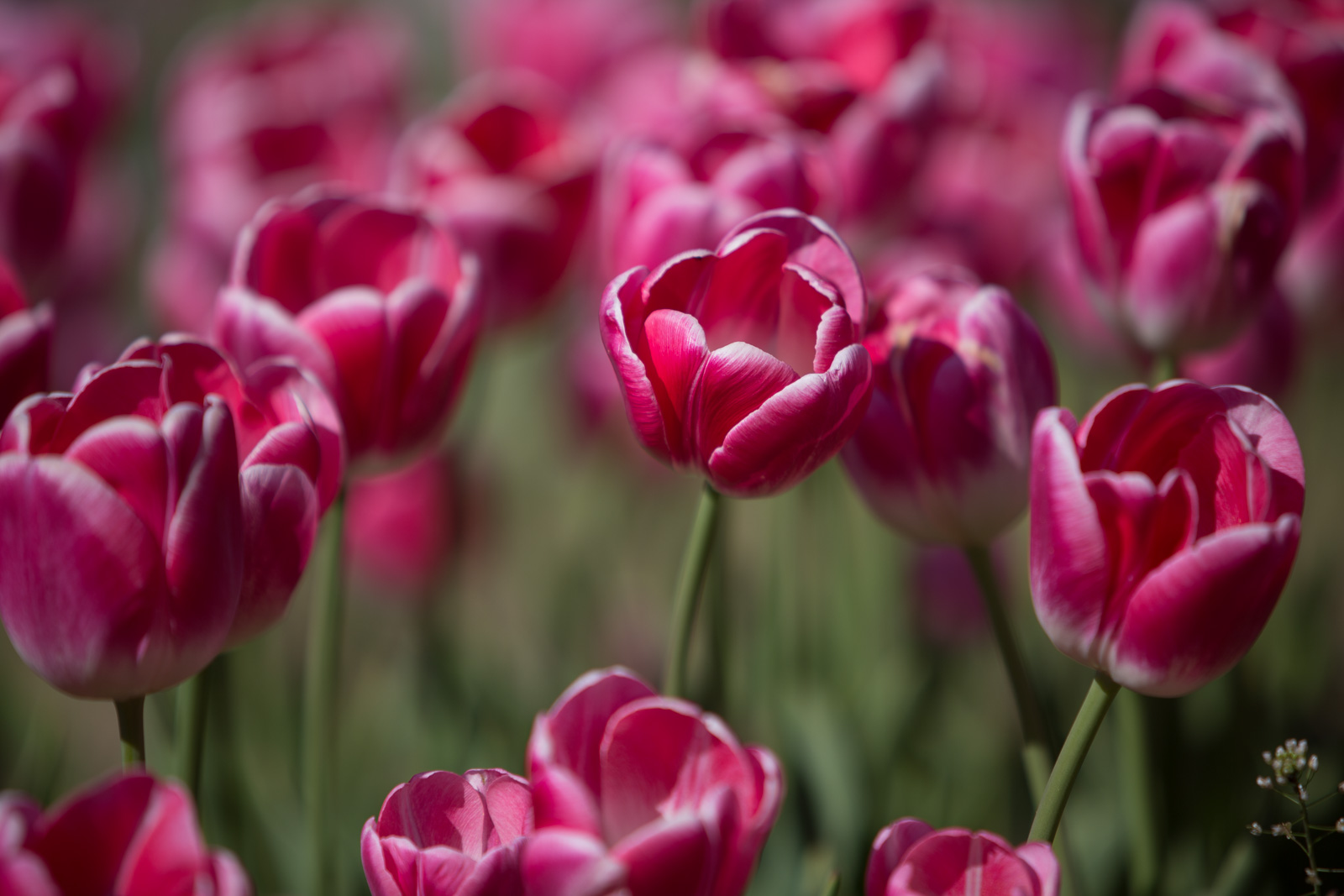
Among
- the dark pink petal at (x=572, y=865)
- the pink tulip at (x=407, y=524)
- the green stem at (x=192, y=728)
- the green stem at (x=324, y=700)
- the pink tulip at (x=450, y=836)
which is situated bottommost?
the pink tulip at (x=407, y=524)

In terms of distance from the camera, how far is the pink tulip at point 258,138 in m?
0.87

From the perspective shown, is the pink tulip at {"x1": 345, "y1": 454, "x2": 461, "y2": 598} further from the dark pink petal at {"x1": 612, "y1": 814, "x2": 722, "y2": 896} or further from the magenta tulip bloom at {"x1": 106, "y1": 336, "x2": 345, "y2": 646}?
the dark pink petal at {"x1": 612, "y1": 814, "x2": 722, "y2": 896}

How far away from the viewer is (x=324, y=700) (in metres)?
0.53

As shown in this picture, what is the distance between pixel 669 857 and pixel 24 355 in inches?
12.9

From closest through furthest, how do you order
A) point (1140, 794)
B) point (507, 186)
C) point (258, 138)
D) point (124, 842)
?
1. point (124, 842)
2. point (1140, 794)
3. point (507, 186)
4. point (258, 138)

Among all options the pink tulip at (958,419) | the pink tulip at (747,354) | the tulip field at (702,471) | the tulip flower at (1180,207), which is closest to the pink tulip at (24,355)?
the tulip field at (702,471)

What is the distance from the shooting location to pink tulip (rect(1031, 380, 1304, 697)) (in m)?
0.35

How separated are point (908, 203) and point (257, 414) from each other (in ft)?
1.57

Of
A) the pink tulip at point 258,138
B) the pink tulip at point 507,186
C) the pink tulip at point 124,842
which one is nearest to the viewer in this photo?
the pink tulip at point 124,842

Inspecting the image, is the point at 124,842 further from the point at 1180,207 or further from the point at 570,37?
the point at 570,37

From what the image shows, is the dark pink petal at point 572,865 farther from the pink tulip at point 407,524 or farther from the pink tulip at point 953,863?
the pink tulip at point 407,524

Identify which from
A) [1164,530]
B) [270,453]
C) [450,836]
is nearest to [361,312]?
[270,453]

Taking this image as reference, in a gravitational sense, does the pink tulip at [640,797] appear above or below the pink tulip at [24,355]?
below

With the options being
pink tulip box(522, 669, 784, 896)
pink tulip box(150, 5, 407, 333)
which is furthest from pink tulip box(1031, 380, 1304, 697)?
pink tulip box(150, 5, 407, 333)
